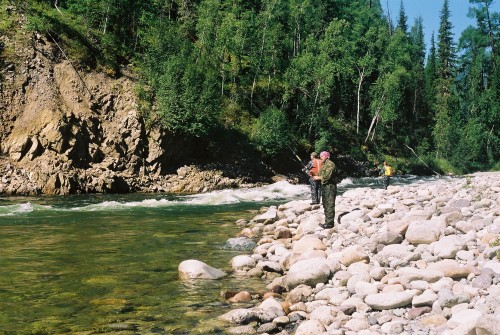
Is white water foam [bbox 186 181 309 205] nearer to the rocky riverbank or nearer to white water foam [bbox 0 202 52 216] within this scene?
white water foam [bbox 0 202 52 216]

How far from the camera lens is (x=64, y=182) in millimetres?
27734

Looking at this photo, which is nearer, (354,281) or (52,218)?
(354,281)

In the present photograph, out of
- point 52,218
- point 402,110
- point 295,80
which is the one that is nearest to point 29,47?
point 52,218

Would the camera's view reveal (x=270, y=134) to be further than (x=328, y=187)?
Yes

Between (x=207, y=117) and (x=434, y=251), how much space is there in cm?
2956

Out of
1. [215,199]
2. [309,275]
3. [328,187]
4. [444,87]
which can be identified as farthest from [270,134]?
[444,87]

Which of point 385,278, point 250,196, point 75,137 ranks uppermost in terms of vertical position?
point 75,137

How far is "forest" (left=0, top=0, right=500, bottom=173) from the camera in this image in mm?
36688

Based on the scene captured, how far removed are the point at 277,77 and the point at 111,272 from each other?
44.4m

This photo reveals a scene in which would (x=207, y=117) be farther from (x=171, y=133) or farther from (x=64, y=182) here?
(x=64, y=182)

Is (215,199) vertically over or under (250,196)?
over

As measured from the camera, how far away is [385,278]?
6.94 m

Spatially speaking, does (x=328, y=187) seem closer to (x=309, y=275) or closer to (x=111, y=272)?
(x=309, y=275)

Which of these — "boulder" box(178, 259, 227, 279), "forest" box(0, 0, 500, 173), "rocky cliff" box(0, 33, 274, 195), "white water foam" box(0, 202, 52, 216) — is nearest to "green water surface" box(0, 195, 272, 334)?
"boulder" box(178, 259, 227, 279)
